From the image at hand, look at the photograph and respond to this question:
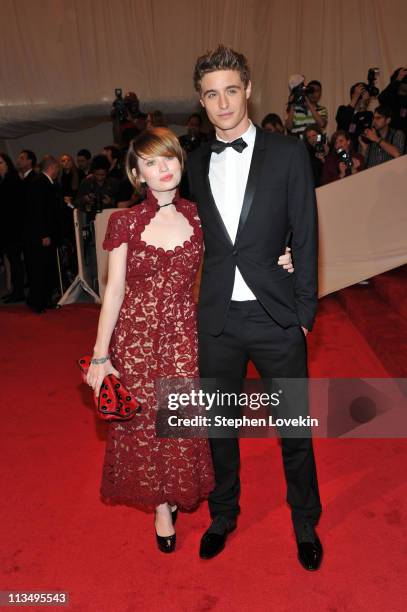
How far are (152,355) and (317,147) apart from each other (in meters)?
4.43

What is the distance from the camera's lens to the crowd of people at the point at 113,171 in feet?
19.0

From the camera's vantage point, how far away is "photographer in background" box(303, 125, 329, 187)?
6113mm

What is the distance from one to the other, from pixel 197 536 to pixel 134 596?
42 centimetres

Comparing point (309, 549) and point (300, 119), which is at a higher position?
point (300, 119)

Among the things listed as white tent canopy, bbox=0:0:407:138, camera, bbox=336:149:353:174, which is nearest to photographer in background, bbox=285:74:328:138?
camera, bbox=336:149:353:174

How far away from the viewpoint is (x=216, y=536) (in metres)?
2.45

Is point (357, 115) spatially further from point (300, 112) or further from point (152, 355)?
point (152, 355)

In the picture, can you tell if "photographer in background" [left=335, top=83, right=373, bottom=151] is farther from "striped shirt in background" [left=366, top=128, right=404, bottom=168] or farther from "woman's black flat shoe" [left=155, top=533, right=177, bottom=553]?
"woman's black flat shoe" [left=155, top=533, right=177, bottom=553]

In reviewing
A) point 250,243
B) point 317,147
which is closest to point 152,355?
point 250,243

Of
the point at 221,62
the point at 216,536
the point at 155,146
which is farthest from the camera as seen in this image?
the point at 216,536

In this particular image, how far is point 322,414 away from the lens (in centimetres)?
363

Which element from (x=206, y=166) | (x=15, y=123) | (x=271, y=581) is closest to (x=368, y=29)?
(x=15, y=123)

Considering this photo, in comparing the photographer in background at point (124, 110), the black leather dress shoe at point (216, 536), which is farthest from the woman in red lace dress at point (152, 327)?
the photographer in background at point (124, 110)

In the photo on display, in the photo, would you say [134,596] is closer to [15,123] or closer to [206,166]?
[206,166]
